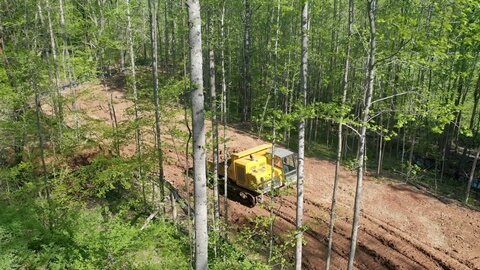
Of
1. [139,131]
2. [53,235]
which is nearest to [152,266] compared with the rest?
[53,235]

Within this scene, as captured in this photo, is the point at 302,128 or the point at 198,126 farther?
the point at 302,128

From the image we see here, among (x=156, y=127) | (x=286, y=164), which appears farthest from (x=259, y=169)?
(x=156, y=127)

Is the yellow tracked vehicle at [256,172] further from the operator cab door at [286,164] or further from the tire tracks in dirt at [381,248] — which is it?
the tire tracks in dirt at [381,248]

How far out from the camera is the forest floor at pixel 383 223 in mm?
12016

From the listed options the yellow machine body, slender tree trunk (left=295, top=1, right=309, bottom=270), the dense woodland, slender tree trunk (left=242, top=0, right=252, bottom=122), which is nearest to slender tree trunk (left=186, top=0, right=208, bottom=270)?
the dense woodland

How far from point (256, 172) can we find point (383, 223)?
5695mm

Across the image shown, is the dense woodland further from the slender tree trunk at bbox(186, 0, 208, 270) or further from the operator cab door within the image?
the operator cab door

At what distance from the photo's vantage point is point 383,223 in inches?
555

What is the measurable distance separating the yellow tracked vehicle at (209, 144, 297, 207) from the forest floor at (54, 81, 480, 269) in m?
0.76

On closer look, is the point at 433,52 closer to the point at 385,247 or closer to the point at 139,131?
the point at 385,247

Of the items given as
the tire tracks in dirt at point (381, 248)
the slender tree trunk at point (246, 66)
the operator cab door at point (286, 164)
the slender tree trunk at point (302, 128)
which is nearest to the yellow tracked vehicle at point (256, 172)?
the operator cab door at point (286, 164)

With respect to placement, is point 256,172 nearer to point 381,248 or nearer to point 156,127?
point 156,127

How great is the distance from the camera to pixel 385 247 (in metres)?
12.6

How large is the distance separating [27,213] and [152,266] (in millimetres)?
4497
